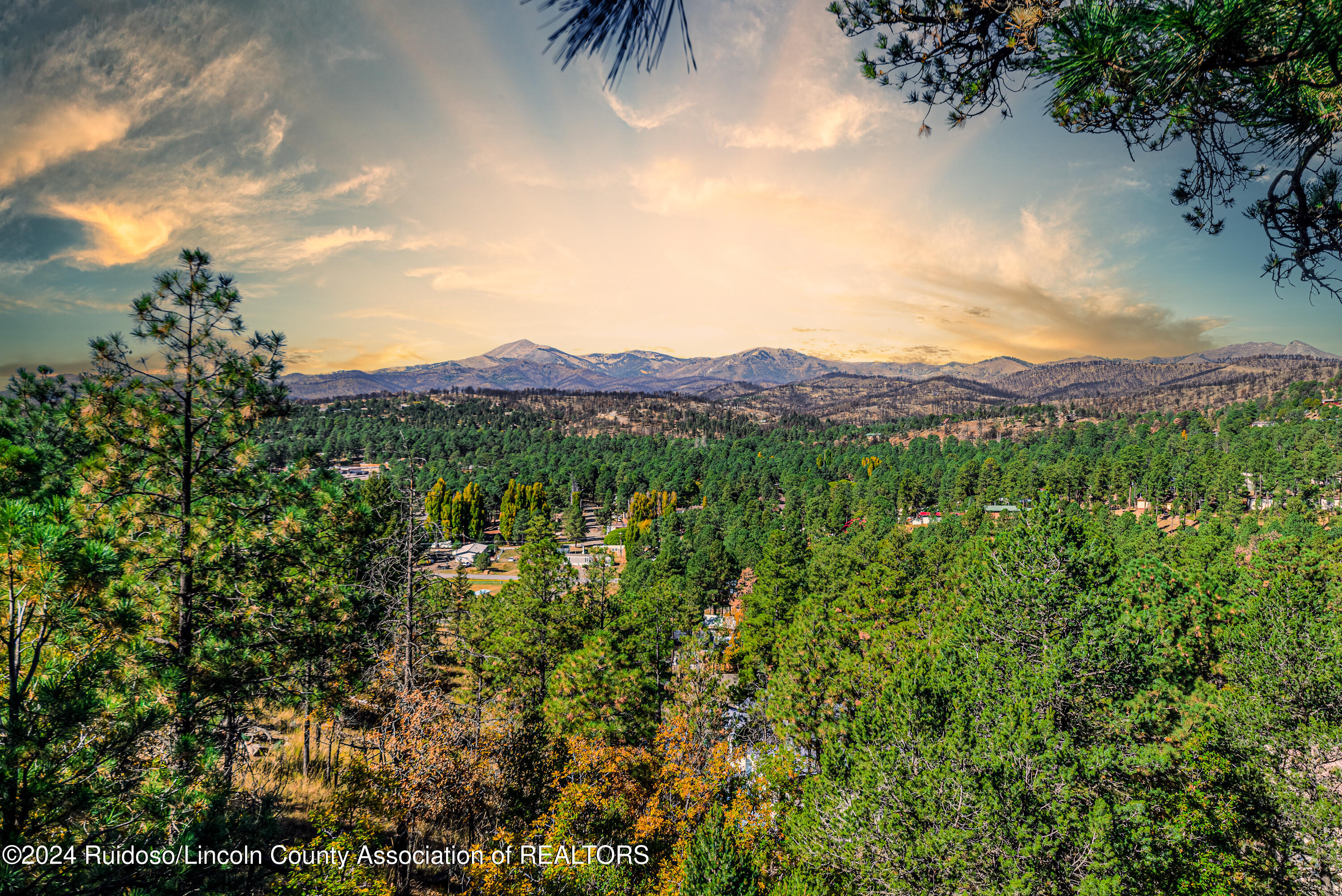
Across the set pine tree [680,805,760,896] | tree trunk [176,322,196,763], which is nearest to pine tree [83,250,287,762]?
tree trunk [176,322,196,763]

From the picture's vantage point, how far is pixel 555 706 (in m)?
15.6

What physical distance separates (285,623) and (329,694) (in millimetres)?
3594

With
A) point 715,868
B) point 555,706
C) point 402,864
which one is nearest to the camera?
point 715,868

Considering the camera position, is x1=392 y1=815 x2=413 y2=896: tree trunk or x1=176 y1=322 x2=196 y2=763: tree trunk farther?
x1=392 y1=815 x2=413 y2=896: tree trunk

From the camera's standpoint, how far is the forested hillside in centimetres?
534

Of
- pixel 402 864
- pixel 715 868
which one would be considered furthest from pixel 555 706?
pixel 715 868

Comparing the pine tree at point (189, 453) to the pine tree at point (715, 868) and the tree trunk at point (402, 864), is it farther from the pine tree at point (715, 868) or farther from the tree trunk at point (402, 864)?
the pine tree at point (715, 868)

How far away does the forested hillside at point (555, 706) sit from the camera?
5.34 meters

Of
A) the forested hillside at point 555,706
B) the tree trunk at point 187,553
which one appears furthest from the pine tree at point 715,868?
the tree trunk at point 187,553

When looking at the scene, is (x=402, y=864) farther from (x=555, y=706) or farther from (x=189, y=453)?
(x=189, y=453)

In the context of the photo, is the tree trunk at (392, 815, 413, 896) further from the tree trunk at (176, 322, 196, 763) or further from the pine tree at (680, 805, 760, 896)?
the pine tree at (680, 805, 760, 896)

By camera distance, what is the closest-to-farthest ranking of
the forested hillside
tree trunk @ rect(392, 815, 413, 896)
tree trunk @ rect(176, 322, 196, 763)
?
1. the forested hillside
2. tree trunk @ rect(176, 322, 196, 763)
3. tree trunk @ rect(392, 815, 413, 896)

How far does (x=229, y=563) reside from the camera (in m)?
8.98

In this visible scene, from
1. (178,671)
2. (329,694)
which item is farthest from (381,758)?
(178,671)
